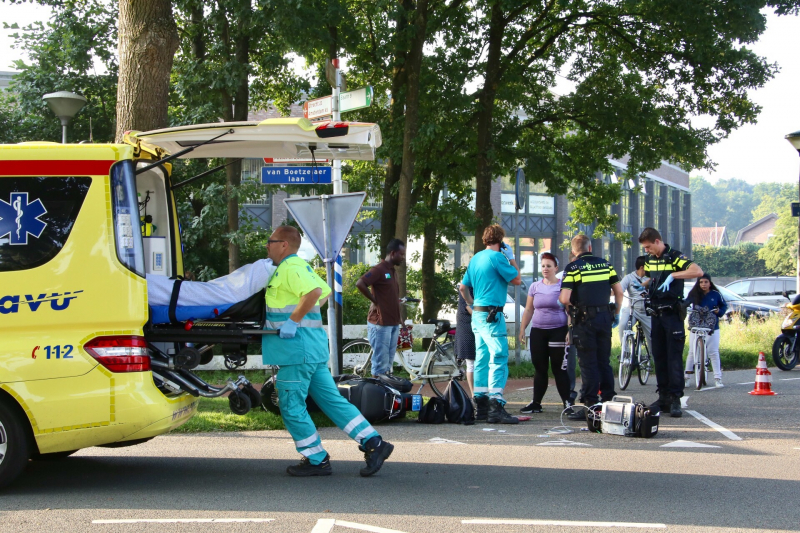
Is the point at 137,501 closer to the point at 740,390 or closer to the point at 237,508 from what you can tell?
the point at 237,508

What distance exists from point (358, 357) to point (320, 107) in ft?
12.8

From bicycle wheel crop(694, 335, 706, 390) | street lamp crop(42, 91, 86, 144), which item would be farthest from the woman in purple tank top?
street lamp crop(42, 91, 86, 144)

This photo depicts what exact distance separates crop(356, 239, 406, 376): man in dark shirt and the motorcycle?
298 inches

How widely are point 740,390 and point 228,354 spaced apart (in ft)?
26.6

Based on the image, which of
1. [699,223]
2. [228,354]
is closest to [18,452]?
Result: [228,354]

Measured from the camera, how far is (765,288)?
28.1 metres

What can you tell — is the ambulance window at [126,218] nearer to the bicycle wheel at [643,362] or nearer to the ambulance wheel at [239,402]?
the ambulance wheel at [239,402]

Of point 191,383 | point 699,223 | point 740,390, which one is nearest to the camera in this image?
point 191,383

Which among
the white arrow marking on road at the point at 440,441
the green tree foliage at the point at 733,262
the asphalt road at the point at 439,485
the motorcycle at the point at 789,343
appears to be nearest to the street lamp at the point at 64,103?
the asphalt road at the point at 439,485

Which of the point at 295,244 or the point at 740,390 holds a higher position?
the point at 295,244

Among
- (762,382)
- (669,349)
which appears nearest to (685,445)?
(669,349)

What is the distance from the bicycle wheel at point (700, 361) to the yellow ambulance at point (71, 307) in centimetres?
842

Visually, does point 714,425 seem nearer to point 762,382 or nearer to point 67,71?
point 762,382

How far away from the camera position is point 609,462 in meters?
6.77
